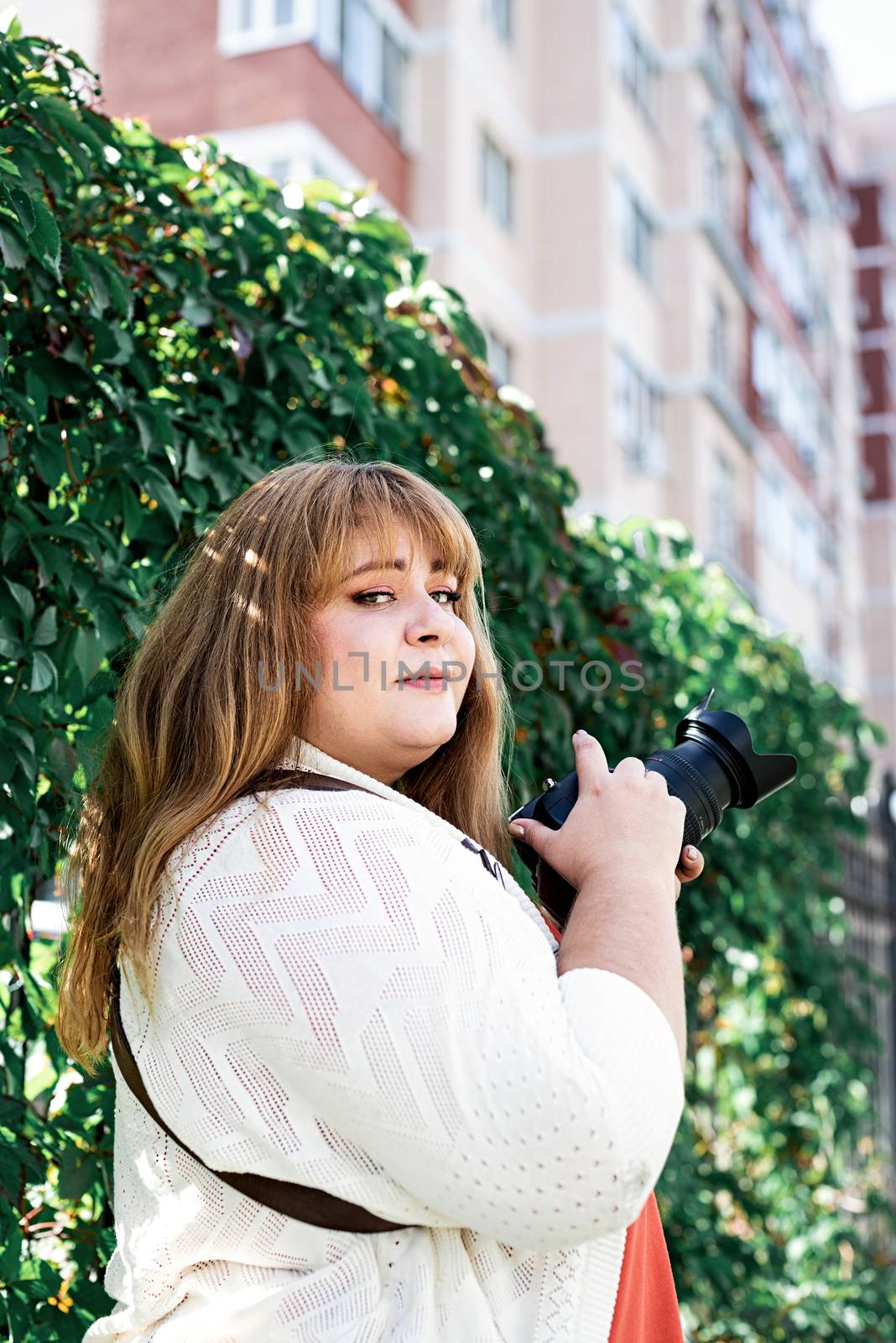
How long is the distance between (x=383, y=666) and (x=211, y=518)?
868 mm

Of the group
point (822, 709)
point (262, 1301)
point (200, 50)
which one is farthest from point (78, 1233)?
point (200, 50)

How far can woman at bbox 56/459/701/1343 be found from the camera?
1.21 m

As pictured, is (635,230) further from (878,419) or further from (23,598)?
(878,419)

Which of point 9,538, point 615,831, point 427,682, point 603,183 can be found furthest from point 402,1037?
point 603,183

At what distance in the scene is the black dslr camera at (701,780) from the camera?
158 centimetres

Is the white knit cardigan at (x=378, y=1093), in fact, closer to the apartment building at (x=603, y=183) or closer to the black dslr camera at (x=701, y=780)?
the black dslr camera at (x=701, y=780)

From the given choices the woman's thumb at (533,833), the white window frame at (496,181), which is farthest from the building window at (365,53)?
the woman's thumb at (533,833)

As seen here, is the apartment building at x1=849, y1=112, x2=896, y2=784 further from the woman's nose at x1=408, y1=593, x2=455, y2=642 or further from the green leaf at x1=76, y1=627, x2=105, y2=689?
the woman's nose at x1=408, y1=593, x2=455, y2=642

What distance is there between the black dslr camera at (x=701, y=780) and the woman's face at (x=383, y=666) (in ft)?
0.49

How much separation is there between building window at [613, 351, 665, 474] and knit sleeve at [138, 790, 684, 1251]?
48.3ft

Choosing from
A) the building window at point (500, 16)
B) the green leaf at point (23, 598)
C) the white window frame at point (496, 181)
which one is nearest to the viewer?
the green leaf at point (23, 598)

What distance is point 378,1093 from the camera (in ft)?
3.99

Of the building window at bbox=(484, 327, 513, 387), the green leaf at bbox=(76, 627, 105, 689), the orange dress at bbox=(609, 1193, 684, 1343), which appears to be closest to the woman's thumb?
the orange dress at bbox=(609, 1193, 684, 1343)

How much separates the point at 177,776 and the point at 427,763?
48cm
